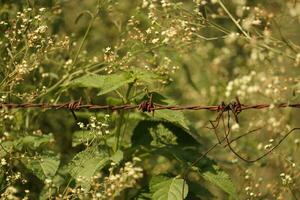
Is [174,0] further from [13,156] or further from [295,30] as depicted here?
[13,156]

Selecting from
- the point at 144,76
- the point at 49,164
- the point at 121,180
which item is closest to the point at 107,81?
the point at 144,76

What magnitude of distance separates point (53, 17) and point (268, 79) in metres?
2.62

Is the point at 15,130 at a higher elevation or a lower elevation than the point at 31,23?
lower

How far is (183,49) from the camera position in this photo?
5.05m

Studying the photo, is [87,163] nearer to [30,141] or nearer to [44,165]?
[44,165]

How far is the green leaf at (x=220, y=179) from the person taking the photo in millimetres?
4043

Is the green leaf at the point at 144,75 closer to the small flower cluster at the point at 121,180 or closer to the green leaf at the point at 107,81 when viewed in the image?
the green leaf at the point at 107,81

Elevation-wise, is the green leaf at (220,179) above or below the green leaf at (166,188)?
below

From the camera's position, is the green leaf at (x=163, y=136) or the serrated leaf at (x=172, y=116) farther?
the green leaf at (x=163, y=136)

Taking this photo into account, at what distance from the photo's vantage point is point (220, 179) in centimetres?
412

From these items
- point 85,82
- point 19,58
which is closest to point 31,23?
point 19,58

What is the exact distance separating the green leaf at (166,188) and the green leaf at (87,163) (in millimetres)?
349

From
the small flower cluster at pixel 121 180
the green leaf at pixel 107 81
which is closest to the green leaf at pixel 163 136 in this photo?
the green leaf at pixel 107 81

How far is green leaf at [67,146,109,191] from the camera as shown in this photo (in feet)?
13.0
